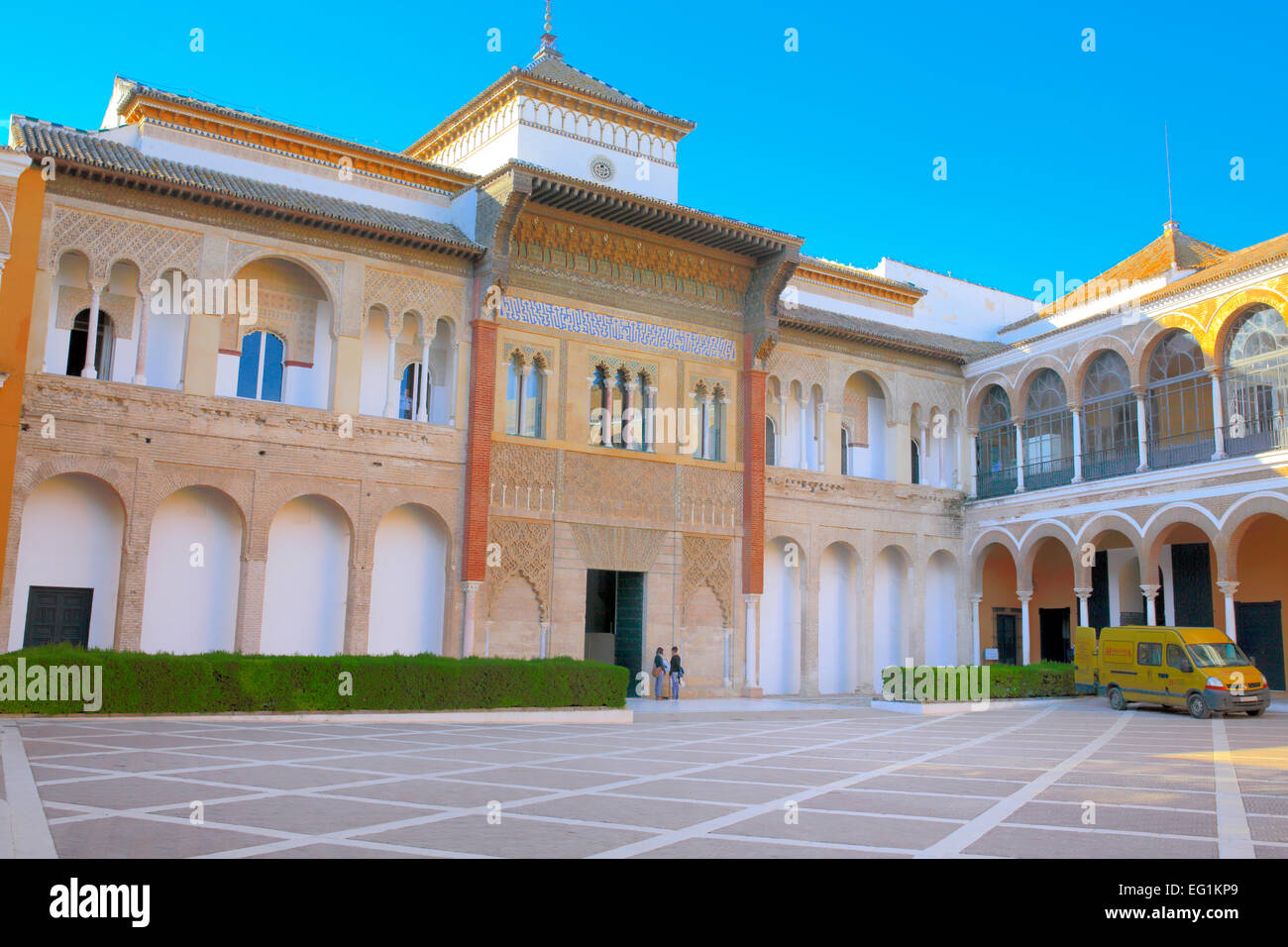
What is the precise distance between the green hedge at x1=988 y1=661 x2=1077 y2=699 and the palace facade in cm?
217

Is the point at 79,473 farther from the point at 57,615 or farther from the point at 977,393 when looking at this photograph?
the point at 977,393

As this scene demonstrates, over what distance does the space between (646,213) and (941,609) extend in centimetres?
1331

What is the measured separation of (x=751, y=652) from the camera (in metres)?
23.3

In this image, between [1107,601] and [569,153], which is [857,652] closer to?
A: [1107,601]

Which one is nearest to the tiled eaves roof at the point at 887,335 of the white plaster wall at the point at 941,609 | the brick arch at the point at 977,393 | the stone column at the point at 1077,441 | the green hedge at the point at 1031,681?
the brick arch at the point at 977,393

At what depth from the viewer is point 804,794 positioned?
8727mm

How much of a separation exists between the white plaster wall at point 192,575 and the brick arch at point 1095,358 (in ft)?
61.6

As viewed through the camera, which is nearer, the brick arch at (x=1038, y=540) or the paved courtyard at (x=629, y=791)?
the paved courtyard at (x=629, y=791)

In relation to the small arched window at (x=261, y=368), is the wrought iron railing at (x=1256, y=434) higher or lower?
lower

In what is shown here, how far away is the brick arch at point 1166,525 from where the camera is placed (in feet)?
71.0

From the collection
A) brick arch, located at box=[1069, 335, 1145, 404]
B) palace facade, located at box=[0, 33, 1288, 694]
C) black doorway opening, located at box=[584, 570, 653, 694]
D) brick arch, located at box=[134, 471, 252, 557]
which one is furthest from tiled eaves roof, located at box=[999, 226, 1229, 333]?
brick arch, located at box=[134, 471, 252, 557]

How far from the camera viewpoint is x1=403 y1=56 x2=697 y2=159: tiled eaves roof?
2478cm

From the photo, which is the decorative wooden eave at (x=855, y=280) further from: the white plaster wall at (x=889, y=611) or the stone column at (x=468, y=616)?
the stone column at (x=468, y=616)
